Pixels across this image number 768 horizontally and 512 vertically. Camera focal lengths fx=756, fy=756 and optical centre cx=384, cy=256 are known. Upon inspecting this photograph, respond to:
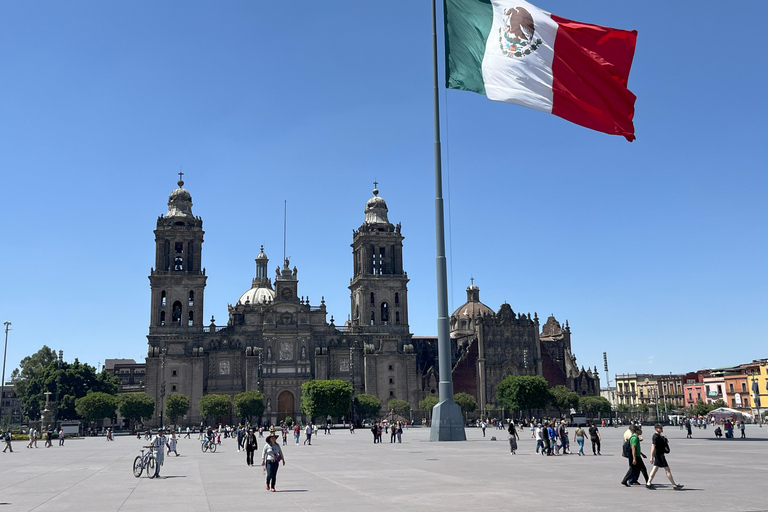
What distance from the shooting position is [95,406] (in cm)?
9200

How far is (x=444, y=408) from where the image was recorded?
31000 millimetres

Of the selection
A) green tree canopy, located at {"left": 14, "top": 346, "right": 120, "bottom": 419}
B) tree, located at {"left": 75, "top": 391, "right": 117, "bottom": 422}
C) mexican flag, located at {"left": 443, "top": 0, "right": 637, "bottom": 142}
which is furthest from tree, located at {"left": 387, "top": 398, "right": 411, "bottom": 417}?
mexican flag, located at {"left": 443, "top": 0, "right": 637, "bottom": 142}

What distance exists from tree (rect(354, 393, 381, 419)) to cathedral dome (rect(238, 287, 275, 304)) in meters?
29.8

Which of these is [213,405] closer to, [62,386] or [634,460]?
[62,386]

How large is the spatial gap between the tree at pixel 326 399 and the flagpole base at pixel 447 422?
57.3 meters

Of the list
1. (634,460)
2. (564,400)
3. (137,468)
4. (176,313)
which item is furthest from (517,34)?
(176,313)

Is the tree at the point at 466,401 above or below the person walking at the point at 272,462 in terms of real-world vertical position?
above

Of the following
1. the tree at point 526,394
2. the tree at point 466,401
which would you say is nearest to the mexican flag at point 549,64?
the tree at point 526,394

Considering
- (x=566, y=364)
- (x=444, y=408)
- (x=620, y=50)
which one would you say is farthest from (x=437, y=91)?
(x=566, y=364)

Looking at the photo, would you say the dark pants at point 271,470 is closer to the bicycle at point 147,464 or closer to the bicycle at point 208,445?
the bicycle at point 147,464

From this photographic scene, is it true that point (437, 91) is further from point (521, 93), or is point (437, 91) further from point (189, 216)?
point (189, 216)

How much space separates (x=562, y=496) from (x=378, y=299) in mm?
96309

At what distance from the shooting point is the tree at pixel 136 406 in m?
94.8

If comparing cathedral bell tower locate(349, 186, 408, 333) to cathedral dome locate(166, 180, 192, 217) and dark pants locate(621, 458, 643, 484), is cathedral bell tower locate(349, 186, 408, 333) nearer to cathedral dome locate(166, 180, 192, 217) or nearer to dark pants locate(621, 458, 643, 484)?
cathedral dome locate(166, 180, 192, 217)
